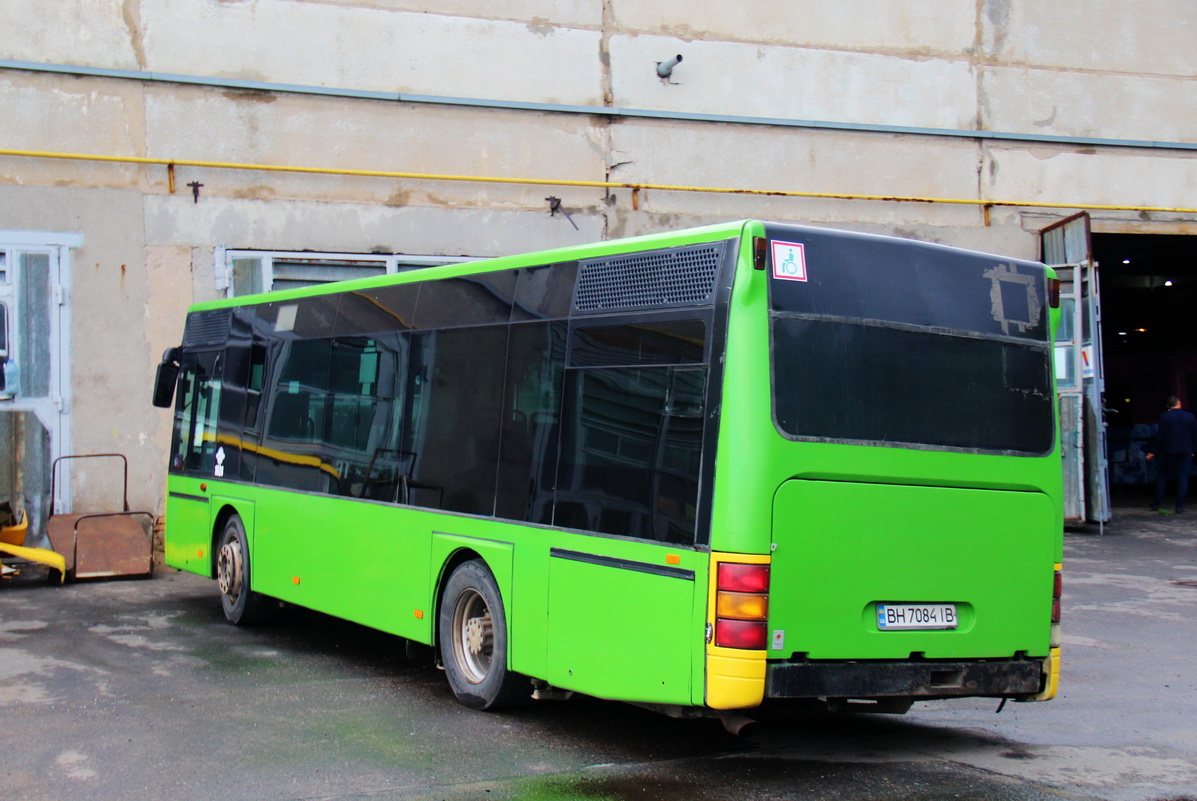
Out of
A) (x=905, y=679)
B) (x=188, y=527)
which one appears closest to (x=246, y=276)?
(x=188, y=527)

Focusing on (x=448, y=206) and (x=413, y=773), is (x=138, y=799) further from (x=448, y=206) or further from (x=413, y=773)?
(x=448, y=206)

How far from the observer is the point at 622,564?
6.37 m

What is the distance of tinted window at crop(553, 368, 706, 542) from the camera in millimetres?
6074

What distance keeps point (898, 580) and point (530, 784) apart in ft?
6.39

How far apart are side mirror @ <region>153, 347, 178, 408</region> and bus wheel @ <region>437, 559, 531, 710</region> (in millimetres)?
5543

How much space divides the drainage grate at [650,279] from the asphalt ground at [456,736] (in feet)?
7.41

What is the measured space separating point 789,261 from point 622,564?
164 cm

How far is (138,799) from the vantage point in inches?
227

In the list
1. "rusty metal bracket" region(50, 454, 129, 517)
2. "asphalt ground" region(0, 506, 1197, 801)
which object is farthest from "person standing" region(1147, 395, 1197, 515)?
"rusty metal bracket" region(50, 454, 129, 517)

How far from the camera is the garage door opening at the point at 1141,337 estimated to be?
23.9m

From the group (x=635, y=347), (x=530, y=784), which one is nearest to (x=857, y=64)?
(x=635, y=347)

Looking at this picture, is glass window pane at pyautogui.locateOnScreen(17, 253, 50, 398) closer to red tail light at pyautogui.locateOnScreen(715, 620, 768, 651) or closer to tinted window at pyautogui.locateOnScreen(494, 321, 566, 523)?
tinted window at pyautogui.locateOnScreen(494, 321, 566, 523)

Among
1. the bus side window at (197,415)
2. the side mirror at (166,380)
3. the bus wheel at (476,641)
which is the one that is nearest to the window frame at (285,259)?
the side mirror at (166,380)

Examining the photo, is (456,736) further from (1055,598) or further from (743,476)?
(1055,598)
